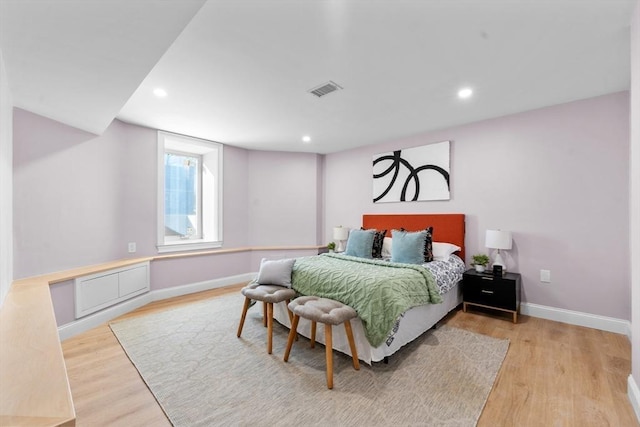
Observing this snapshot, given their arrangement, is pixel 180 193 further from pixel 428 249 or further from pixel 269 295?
pixel 428 249

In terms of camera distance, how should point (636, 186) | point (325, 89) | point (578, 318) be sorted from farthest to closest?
point (578, 318)
point (325, 89)
point (636, 186)

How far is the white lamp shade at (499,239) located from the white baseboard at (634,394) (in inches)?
61.4

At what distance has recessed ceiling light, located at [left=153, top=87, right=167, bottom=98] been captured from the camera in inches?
106

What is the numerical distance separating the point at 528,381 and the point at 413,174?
2911mm

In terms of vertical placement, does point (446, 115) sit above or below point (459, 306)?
above

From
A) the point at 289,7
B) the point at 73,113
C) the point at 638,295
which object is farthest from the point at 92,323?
the point at 638,295

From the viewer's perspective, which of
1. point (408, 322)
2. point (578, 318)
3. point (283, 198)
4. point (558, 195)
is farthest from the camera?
point (283, 198)

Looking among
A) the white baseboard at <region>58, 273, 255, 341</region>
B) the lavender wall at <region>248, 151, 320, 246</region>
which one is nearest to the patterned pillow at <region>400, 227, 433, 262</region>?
the lavender wall at <region>248, 151, 320, 246</region>

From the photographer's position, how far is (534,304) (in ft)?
10.7

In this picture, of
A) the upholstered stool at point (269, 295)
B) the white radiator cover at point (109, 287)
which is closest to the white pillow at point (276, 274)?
the upholstered stool at point (269, 295)

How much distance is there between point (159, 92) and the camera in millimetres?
2770

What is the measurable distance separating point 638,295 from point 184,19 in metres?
3.02

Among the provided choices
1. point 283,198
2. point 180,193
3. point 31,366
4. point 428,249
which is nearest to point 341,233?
point 283,198

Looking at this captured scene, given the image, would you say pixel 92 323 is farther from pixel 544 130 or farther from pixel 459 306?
pixel 544 130
